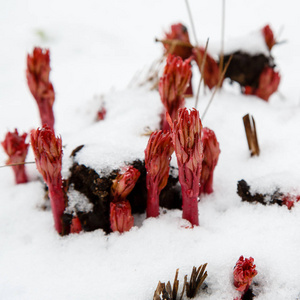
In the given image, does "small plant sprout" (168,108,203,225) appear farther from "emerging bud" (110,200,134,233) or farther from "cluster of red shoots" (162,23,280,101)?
"cluster of red shoots" (162,23,280,101)

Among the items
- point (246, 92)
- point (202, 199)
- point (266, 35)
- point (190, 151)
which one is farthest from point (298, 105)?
point (190, 151)

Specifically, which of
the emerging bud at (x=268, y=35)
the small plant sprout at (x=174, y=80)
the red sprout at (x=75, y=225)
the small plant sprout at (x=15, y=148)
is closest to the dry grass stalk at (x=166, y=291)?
the red sprout at (x=75, y=225)

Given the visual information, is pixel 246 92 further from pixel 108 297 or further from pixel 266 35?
pixel 108 297

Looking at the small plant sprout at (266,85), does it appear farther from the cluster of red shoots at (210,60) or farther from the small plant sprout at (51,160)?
the small plant sprout at (51,160)

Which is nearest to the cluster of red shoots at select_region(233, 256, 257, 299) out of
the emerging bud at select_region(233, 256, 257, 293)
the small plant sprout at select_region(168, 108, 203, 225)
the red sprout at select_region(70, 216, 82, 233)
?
the emerging bud at select_region(233, 256, 257, 293)

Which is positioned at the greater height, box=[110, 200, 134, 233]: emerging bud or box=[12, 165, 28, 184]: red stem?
box=[12, 165, 28, 184]: red stem

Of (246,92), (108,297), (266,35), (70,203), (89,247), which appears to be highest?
(266,35)

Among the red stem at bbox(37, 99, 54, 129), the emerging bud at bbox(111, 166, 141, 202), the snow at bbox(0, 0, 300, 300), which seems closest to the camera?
the snow at bbox(0, 0, 300, 300)
